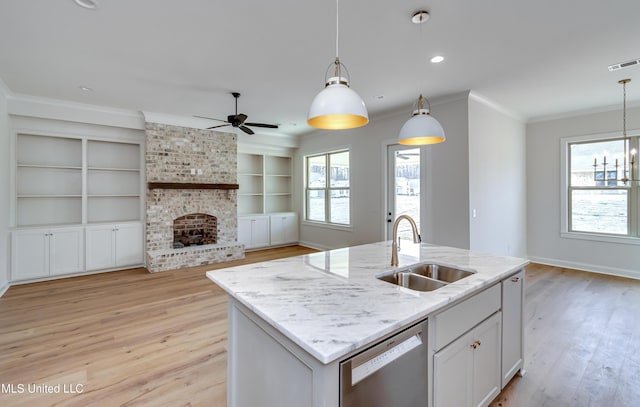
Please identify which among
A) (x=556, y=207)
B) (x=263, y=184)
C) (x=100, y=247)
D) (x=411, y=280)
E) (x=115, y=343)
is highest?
(x=263, y=184)

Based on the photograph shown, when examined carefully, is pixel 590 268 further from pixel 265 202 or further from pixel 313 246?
pixel 265 202

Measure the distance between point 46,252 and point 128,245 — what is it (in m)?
1.08

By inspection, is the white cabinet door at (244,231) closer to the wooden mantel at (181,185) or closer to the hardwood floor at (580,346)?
the wooden mantel at (181,185)

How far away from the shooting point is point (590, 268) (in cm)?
490

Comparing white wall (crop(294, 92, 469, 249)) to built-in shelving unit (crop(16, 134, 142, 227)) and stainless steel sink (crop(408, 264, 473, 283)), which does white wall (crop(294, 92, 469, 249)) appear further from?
built-in shelving unit (crop(16, 134, 142, 227))

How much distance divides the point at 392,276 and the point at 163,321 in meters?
2.63

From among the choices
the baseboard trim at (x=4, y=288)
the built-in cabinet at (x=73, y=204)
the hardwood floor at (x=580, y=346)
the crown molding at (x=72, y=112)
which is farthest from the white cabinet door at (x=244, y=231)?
the hardwood floor at (x=580, y=346)

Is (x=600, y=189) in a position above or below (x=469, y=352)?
above

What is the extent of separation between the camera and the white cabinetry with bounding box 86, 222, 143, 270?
4.88 metres

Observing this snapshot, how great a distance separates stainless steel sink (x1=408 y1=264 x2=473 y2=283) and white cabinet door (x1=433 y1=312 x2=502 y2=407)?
316mm

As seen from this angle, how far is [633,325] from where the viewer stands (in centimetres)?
296

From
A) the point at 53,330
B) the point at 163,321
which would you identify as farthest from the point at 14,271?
the point at 163,321

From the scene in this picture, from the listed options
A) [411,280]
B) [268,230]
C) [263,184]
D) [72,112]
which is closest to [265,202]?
[263,184]

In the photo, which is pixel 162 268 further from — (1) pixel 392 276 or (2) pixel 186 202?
(1) pixel 392 276
